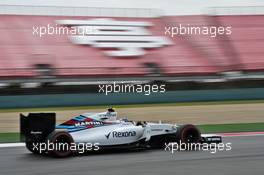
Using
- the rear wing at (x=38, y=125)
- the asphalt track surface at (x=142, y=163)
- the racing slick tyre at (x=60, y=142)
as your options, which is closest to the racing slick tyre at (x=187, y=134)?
the asphalt track surface at (x=142, y=163)

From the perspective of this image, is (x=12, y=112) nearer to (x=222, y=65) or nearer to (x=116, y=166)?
(x=116, y=166)

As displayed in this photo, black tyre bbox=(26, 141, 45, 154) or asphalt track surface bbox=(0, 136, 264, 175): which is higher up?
black tyre bbox=(26, 141, 45, 154)

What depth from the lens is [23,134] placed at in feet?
23.9

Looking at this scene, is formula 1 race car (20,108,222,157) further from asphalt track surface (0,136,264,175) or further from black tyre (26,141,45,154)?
asphalt track surface (0,136,264,175)

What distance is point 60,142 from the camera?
7098 mm

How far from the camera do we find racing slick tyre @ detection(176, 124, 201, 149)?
8.09 m

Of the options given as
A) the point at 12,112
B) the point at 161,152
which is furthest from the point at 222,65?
the point at 161,152

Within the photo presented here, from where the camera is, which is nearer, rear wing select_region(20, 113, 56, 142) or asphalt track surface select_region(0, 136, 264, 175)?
asphalt track surface select_region(0, 136, 264, 175)

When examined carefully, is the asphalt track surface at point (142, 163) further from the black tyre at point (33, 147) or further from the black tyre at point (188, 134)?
the black tyre at point (188, 134)

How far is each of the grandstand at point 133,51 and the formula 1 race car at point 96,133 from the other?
12866 mm

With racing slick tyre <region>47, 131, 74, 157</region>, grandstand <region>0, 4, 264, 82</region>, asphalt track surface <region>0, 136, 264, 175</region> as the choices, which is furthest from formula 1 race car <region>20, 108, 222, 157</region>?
grandstand <region>0, 4, 264, 82</region>

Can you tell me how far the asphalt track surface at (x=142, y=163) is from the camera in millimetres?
6160

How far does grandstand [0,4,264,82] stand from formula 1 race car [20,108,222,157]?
12.9 m

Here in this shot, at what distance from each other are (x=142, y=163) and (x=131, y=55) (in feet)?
58.7
